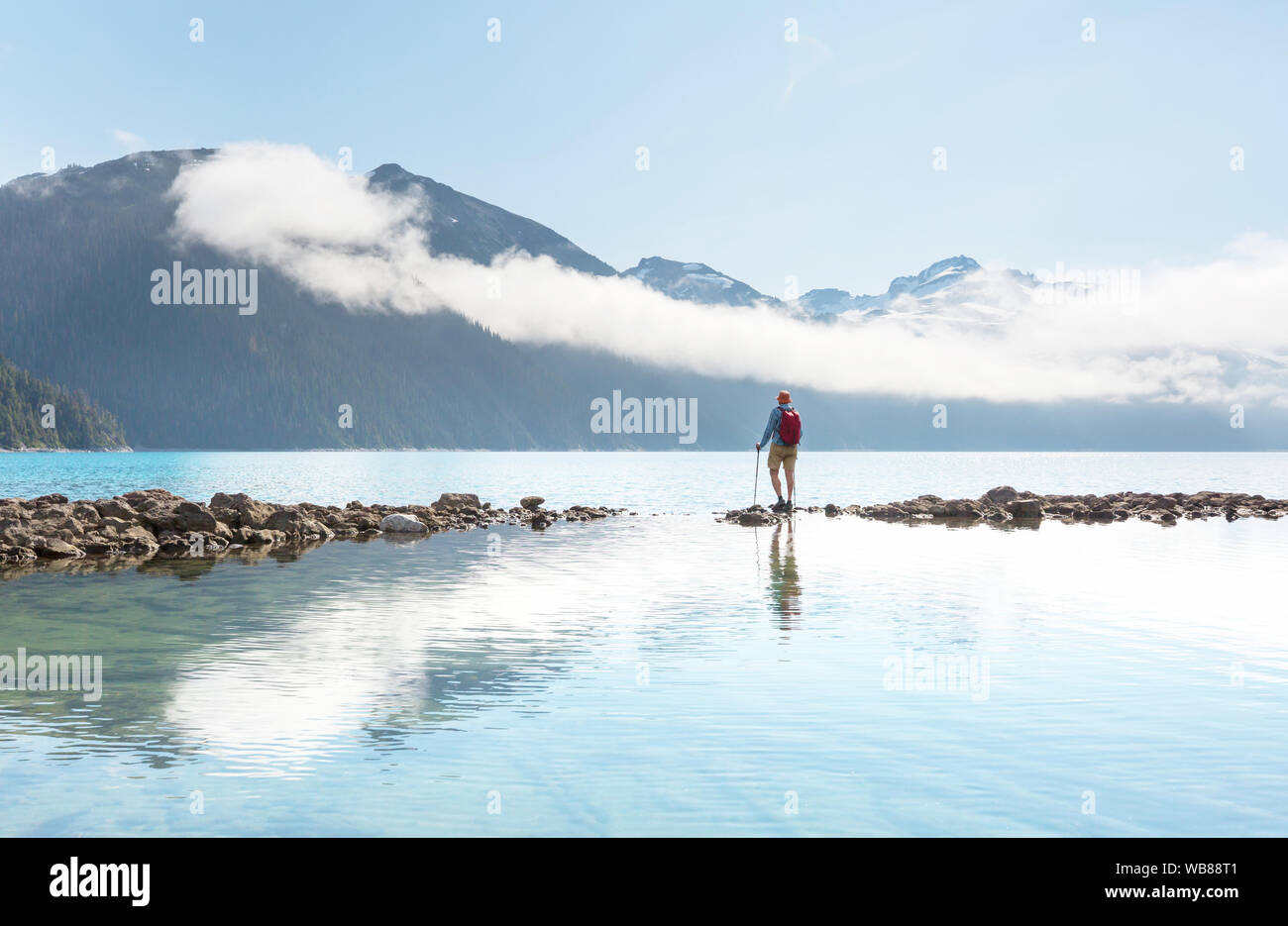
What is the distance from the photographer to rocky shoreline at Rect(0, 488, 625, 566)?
74.0ft

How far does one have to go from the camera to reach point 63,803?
6.21 m

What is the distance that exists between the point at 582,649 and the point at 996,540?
58.6ft

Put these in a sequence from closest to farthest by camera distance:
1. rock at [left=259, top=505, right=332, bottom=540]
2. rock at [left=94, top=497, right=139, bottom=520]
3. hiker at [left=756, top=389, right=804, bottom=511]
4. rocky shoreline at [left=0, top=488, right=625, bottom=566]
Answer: rocky shoreline at [left=0, top=488, right=625, bottom=566] → rock at [left=94, top=497, right=139, bottom=520] → rock at [left=259, top=505, right=332, bottom=540] → hiker at [left=756, top=389, right=804, bottom=511]

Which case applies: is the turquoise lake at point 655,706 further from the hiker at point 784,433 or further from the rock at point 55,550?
the hiker at point 784,433

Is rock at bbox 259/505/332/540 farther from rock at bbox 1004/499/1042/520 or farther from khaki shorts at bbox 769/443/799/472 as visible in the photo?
rock at bbox 1004/499/1042/520

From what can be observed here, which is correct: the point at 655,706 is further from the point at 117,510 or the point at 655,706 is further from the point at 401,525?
the point at 117,510

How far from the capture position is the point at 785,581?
17062mm

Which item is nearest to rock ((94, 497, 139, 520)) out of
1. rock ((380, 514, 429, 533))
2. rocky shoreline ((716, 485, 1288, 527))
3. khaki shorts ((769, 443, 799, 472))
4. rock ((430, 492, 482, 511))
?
rock ((380, 514, 429, 533))

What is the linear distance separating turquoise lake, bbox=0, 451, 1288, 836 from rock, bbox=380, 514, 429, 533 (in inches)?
451

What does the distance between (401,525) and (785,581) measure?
16188 mm

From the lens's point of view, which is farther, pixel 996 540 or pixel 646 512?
pixel 646 512

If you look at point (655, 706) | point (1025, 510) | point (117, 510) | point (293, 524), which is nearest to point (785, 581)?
point (655, 706)
